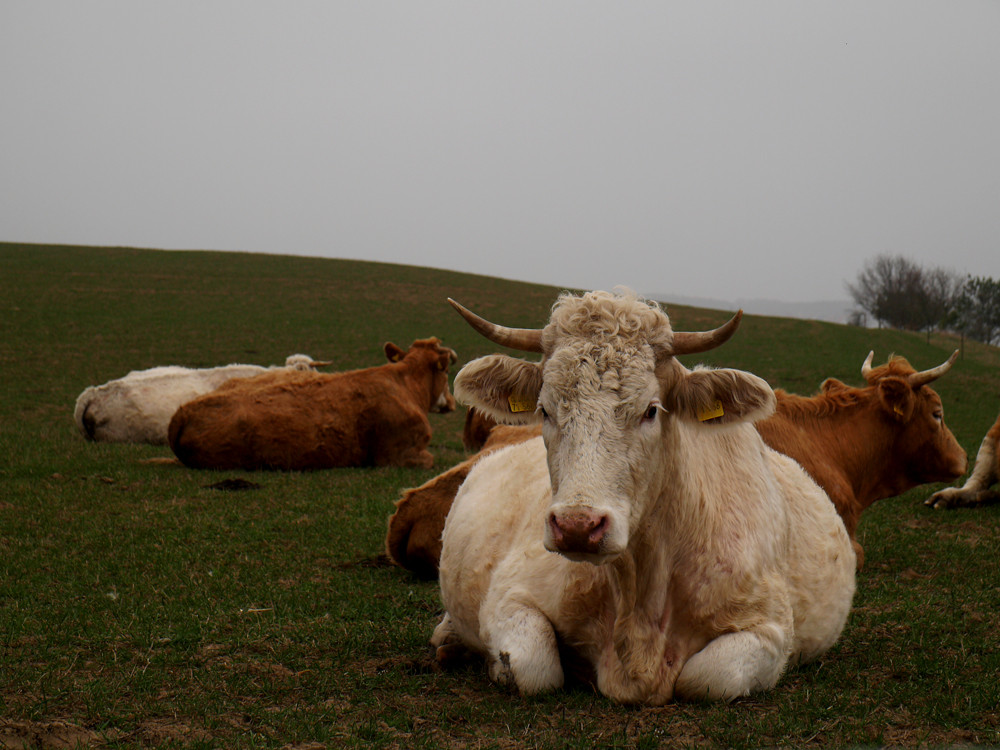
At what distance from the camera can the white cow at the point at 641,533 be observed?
155 inches

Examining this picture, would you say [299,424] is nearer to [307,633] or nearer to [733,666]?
[307,633]

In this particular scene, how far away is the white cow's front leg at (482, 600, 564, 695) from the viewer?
4285mm

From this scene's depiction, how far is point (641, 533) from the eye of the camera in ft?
14.0

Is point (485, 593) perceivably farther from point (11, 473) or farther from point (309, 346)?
point (309, 346)

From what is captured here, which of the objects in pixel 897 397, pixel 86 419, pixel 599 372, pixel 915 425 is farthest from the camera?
pixel 86 419

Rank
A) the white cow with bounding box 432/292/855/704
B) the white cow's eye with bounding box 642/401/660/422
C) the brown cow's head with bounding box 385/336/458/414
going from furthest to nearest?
1. the brown cow's head with bounding box 385/336/458/414
2. the white cow's eye with bounding box 642/401/660/422
3. the white cow with bounding box 432/292/855/704

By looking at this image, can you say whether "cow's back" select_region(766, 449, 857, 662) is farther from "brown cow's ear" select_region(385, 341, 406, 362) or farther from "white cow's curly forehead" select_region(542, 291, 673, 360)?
"brown cow's ear" select_region(385, 341, 406, 362)

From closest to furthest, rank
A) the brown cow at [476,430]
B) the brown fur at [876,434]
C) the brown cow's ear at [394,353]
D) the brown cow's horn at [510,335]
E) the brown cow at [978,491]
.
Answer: the brown cow's horn at [510,335] → the brown fur at [876,434] → the brown cow at [978,491] → the brown cow at [476,430] → the brown cow's ear at [394,353]

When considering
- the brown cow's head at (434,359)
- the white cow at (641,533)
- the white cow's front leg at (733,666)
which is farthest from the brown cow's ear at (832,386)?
the brown cow's head at (434,359)

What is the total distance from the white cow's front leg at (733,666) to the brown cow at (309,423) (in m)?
9.02

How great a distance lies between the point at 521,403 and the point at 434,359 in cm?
1022

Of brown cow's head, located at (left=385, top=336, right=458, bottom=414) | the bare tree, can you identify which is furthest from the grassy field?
the bare tree

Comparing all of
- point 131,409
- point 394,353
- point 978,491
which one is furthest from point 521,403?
point 131,409

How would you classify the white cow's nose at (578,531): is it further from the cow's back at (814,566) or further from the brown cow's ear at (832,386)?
the brown cow's ear at (832,386)
